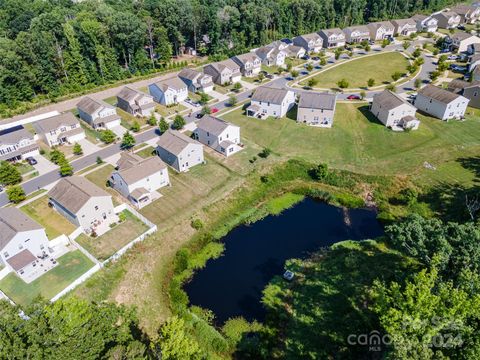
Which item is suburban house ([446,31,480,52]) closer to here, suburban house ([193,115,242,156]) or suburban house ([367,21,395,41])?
suburban house ([367,21,395,41])

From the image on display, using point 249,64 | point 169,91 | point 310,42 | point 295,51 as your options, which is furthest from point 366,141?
point 310,42

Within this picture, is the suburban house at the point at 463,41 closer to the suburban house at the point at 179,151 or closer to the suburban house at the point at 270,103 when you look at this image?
the suburban house at the point at 270,103

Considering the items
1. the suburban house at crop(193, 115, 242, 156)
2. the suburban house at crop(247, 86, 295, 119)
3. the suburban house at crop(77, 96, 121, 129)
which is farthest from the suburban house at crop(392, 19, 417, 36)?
the suburban house at crop(77, 96, 121, 129)

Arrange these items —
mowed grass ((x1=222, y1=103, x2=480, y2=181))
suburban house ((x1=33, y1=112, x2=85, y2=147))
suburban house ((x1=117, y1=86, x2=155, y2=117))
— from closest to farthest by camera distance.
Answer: mowed grass ((x1=222, y1=103, x2=480, y2=181)) < suburban house ((x1=33, y1=112, x2=85, y2=147)) < suburban house ((x1=117, y1=86, x2=155, y2=117))

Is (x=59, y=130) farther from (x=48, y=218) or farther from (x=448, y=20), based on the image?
(x=448, y=20)

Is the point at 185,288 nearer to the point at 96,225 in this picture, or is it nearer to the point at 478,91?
the point at 96,225

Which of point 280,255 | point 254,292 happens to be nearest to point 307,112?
point 280,255
